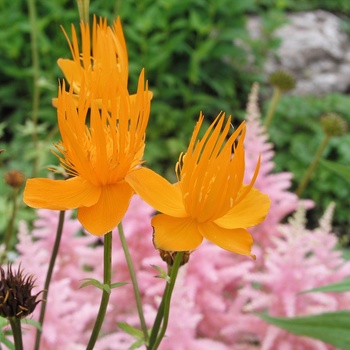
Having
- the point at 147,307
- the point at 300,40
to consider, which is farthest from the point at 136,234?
the point at 300,40

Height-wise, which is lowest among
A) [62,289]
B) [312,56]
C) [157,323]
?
[62,289]

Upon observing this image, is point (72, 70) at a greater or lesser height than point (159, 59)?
lesser

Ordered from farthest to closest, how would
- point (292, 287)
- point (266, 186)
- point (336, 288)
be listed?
point (266, 186), point (292, 287), point (336, 288)

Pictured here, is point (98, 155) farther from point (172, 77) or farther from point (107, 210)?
point (172, 77)

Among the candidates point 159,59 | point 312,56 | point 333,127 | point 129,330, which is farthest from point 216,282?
point 312,56

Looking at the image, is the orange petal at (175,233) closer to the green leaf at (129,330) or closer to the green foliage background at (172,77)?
the green leaf at (129,330)

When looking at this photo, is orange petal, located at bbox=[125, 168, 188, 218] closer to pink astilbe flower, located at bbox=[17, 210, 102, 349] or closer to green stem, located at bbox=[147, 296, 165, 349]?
green stem, located at bbox=[147, 296, 165, 349]

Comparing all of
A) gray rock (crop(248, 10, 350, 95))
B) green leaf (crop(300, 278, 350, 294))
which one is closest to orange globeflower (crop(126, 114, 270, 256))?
green leaf (crop(300, 278, 350, 294))

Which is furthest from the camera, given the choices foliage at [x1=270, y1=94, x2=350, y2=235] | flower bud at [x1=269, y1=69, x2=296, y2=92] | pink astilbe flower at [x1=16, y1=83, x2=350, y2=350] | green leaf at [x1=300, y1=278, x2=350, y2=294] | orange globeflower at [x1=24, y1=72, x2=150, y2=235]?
foliage at [x1=270, y1=94, x2=350, y2=235]
